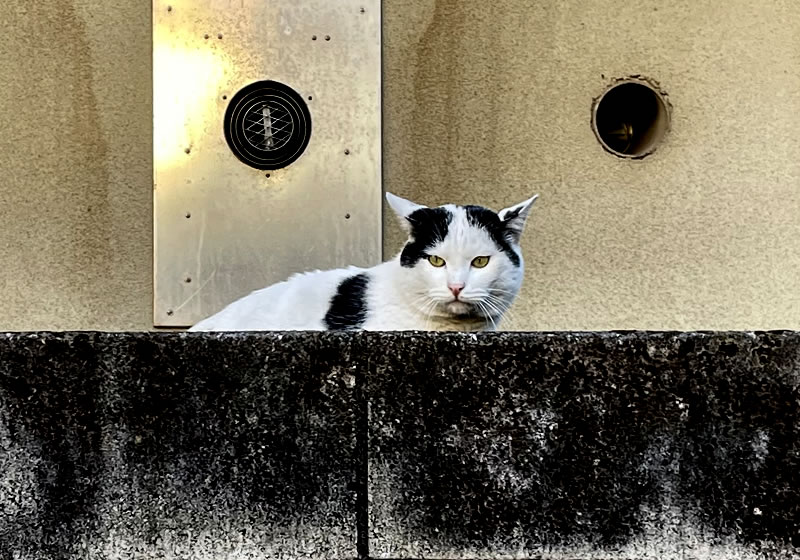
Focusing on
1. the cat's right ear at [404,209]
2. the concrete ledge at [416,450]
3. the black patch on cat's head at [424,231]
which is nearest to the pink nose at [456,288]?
the black patch on cat's head at [424,231]

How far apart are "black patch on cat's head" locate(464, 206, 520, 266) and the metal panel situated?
713 mm

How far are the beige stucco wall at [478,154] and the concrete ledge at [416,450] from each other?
5.00 ft

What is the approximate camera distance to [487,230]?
1968mm

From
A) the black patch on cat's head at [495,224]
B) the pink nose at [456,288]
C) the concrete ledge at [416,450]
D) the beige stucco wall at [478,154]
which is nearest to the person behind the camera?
the concrete ledge at [416,450]

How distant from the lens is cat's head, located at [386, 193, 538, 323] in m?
1.89

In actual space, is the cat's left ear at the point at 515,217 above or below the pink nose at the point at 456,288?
above

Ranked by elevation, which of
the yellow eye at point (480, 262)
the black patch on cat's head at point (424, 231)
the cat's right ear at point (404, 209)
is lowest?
the yellow eye at point (480, 262)

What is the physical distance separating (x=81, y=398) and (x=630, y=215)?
81.4 inches

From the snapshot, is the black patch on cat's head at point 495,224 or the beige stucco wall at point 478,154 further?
the beige stucco wall at point 478,154

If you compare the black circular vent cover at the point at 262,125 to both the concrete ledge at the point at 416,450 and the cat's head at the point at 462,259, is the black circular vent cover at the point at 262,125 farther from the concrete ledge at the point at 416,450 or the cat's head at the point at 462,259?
the concrete ledge at the point at 416,450

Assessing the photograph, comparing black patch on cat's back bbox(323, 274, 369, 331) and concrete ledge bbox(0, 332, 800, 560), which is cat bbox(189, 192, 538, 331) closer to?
black patch on cat's back bbox(323, 274, 369, 331)

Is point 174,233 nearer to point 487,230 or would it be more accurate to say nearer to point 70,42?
point 70,42

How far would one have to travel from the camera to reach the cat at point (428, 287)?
6.25 ft

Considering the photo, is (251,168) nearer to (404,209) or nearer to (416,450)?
(404,209)
